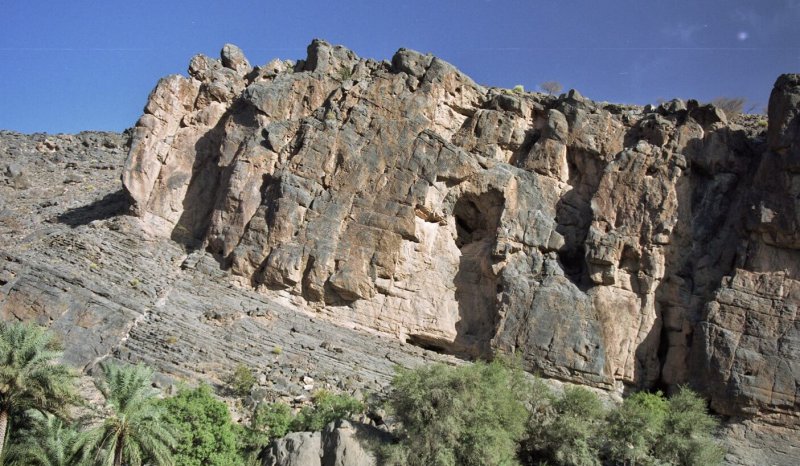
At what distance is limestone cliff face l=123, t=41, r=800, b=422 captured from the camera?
32.4 meters

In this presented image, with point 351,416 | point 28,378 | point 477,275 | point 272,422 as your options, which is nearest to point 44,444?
point 28,378

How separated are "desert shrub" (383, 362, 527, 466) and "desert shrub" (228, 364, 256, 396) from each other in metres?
5.86

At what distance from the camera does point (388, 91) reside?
40.4m

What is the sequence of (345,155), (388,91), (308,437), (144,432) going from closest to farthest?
(144,432) → (308,437) → (345,155) → (388,91)

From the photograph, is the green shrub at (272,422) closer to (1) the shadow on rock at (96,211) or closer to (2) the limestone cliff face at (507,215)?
(2) the limestone cliff face at (507,215)

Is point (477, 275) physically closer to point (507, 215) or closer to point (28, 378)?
point (507, 215)

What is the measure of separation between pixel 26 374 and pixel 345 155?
67.2ft

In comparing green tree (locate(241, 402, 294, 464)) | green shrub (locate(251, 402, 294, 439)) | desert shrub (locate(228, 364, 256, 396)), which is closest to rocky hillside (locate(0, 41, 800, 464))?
desert shrub (locate(228, 364, 256, 396))

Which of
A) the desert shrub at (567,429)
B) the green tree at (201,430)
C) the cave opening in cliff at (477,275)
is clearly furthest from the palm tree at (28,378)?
the cave opening in cliff at (477,275)

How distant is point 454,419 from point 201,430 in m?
8.89

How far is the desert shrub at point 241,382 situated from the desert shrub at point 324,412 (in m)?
2.46

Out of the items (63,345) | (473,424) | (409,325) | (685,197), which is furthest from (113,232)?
(685,197)

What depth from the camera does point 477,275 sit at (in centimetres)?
3662

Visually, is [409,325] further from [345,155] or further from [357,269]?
[345,155]
